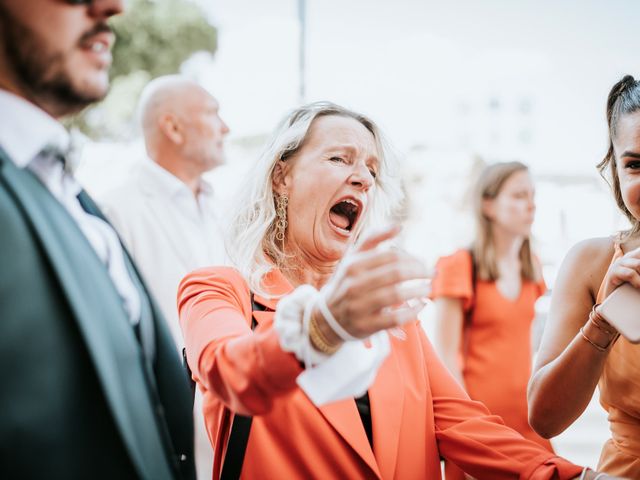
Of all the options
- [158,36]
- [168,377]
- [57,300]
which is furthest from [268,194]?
[158,36]

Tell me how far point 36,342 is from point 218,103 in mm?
3280

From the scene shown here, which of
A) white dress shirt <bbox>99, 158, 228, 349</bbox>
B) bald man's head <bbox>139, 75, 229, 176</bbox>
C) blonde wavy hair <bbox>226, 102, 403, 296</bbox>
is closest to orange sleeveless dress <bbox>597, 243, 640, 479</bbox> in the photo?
blonde wavy hair <bbox>226, 102, 403, 296</bbox>

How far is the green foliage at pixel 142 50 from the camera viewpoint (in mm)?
12102

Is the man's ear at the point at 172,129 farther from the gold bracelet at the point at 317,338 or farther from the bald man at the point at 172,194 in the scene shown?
the gold bracelet at the point at 317,338

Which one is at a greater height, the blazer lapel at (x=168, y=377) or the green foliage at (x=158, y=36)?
the green foliage at (x=158, y=36)

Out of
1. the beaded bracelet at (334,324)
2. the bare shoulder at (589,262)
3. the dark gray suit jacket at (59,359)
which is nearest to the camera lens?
the dark gray suit jacket at (59,359)

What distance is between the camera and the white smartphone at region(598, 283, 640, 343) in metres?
1.39

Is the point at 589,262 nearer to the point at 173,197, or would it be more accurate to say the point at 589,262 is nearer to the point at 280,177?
the point at 280,177

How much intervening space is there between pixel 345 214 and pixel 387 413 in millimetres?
807

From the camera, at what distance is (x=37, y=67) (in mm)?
891

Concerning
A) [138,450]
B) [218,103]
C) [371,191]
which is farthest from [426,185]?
[138,450]

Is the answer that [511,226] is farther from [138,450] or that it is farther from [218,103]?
[138,450]

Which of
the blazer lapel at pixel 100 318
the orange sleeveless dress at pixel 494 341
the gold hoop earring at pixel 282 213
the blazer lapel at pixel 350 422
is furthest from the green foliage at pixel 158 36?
the blazer lapel at pixel 100 318

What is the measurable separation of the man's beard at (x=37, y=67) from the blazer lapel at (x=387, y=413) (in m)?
1.12
